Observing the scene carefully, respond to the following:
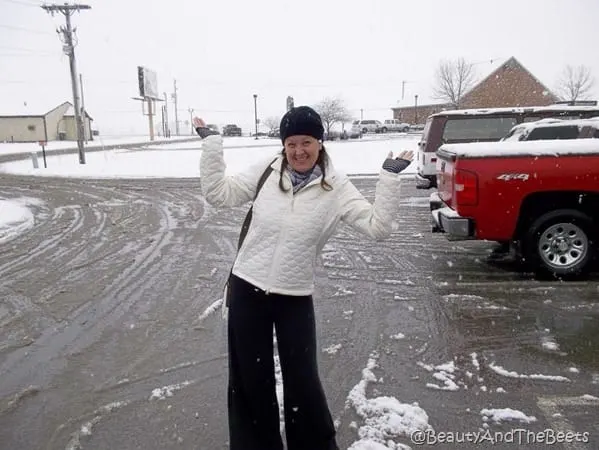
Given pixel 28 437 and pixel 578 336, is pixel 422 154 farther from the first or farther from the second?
pixel 28 437

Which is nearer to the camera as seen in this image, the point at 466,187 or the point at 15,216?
the point at 466,187

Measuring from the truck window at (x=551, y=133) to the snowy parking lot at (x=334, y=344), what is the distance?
2077 mm

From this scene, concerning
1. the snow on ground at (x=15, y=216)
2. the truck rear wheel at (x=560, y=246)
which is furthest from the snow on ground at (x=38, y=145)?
the truck rear wheel at (x=560, y=246)

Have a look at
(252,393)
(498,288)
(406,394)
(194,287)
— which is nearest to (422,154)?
(498,288)

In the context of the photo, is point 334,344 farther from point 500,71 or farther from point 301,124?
point 500,71

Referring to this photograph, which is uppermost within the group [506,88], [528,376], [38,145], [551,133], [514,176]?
[506,88]

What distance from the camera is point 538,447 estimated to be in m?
3.01

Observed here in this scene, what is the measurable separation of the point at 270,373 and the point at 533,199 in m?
4.45

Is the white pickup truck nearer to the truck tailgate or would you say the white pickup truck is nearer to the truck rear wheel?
the truck tailgate

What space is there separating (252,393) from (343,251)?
5.18m

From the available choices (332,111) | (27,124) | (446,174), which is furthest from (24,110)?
(446,174)

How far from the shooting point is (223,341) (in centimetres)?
456

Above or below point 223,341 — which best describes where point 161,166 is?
above

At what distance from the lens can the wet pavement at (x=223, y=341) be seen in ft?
10.9
